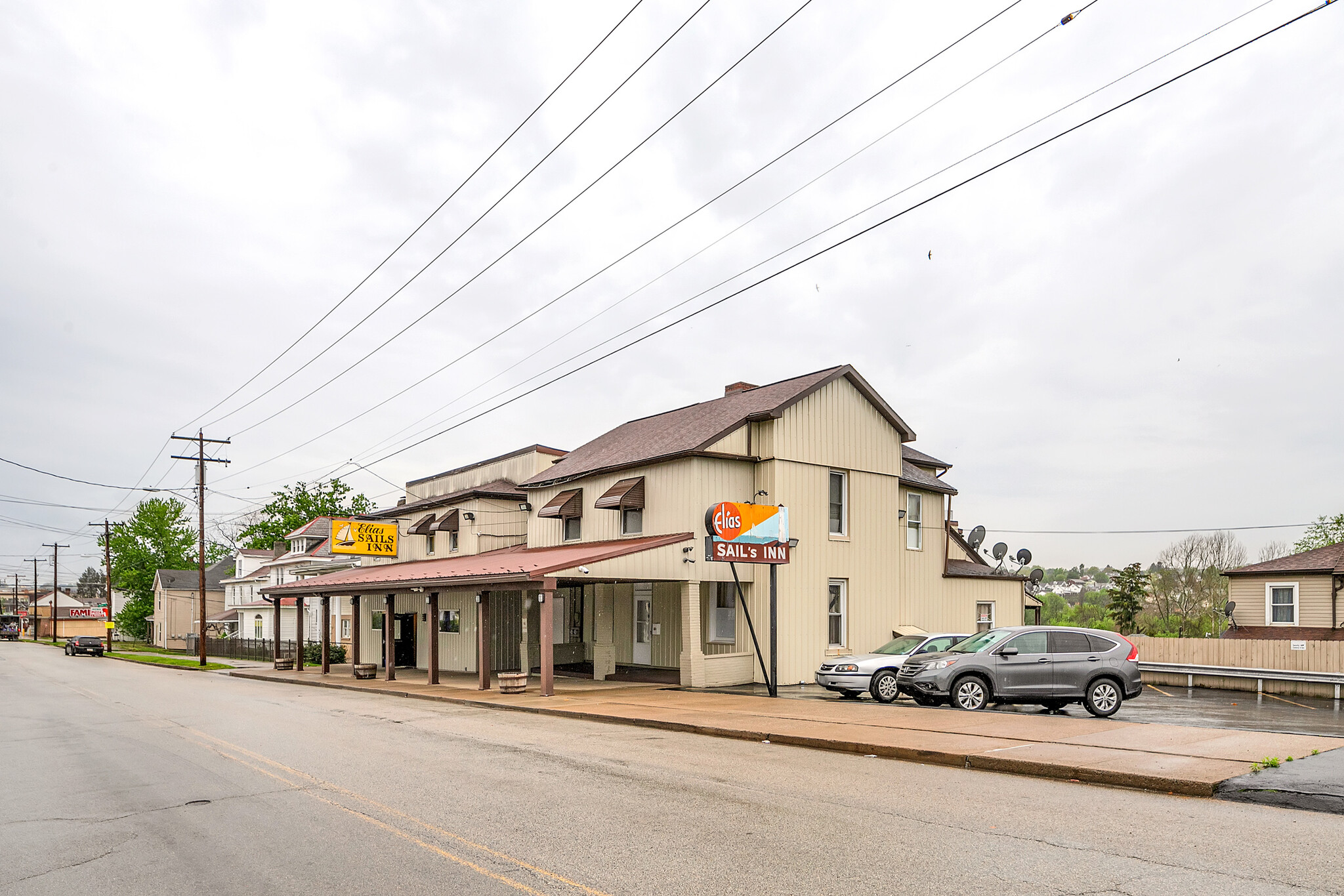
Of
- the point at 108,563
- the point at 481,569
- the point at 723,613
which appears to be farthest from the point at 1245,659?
the point at 108,563

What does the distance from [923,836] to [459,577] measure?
19021mm

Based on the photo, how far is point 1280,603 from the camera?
35.8 m

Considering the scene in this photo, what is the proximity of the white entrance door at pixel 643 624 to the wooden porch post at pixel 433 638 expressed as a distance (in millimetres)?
6042

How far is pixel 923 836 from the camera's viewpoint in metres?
7.63

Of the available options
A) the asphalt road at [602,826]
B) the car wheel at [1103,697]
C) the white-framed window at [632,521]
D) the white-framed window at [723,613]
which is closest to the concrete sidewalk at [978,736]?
the asphalt road at [602,826]

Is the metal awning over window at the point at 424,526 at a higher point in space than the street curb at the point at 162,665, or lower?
higher

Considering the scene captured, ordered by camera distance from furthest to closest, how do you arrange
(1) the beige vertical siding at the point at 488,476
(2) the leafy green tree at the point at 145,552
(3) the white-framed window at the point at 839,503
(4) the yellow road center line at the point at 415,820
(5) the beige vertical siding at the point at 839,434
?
(2) the leafy green tree at the point at 145,552 < (1) the beige vertical siding at the point at 488,476 < (3) the white-framed window at the point at 839,503 < (5) the beige vertical siding at the point at 839,434 < (4) the yellow road center line at the point at 415,820

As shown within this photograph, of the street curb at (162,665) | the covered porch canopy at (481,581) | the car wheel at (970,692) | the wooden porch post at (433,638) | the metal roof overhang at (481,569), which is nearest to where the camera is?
the car wheel at (970,692)

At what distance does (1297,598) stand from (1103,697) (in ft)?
79.4

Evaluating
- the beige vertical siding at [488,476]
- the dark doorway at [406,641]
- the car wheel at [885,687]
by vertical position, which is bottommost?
the dark doorway at [406,641]

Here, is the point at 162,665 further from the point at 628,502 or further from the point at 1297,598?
the point at 1297,598

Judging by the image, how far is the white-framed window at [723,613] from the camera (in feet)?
83.2

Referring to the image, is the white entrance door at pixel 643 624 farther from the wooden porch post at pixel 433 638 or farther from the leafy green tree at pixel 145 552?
the leafy green tree at pixel 145 552

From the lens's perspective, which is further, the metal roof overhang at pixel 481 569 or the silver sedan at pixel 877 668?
the metal roof overhang at pixel 481 569
